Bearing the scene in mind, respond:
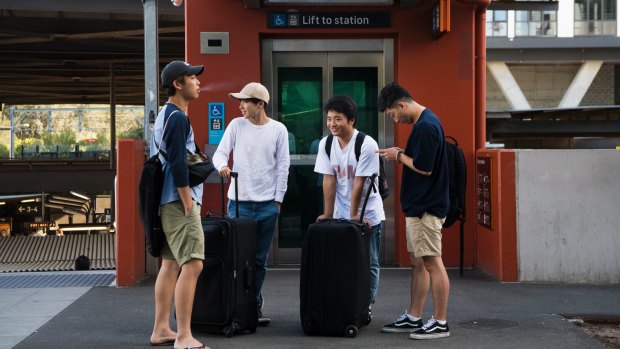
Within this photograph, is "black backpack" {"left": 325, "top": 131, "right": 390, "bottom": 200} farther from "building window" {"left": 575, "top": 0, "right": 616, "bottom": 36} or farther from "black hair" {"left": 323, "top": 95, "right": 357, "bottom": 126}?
"building window" {"left": 575, "top": 0, "right": 616, "bottom": 36}

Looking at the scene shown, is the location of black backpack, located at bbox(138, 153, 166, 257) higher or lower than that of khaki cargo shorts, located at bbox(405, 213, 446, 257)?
higher

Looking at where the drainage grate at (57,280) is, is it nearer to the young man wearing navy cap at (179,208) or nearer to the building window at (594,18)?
the young man wearing navy cap at (179,208)

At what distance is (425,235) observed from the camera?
6.31m

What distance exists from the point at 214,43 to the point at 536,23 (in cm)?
3355

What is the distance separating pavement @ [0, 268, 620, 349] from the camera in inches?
249

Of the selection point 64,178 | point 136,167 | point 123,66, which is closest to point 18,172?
point 64,178

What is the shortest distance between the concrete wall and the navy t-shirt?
3.01m

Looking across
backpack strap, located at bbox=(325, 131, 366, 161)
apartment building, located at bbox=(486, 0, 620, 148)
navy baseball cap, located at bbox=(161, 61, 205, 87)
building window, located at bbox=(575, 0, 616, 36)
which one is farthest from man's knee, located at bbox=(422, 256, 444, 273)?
building window, located at bbox=(575, 0, 616, 36)

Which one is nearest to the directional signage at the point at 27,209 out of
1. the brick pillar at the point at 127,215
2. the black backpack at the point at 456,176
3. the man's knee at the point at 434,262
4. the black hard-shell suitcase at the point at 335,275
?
the brick pillar at the point at 127,215

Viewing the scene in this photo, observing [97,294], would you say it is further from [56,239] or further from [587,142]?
[587,142]

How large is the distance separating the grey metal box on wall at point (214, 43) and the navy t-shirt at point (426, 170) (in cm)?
408

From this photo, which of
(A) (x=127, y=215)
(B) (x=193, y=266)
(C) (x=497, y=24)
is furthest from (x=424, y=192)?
(C) (x=497, y=24)

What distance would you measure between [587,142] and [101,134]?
3138 cm

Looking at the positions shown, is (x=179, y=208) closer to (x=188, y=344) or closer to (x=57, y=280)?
(x=188, y=344)
